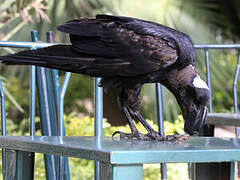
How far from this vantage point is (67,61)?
6.76 feet

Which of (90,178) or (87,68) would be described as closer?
(87,68)

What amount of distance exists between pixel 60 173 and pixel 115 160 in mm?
1135

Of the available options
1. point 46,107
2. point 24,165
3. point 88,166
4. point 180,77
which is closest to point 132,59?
point 180,77

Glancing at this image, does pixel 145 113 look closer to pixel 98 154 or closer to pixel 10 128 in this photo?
pixel 10 128

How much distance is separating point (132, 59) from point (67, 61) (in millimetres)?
266

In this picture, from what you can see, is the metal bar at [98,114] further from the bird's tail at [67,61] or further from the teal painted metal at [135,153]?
the teal painted metal at [135,153]

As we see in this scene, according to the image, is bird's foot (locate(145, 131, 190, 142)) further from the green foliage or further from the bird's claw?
the green foliage

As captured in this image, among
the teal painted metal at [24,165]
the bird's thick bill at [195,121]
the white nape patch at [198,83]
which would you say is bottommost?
the teal painted metal at [24,165]

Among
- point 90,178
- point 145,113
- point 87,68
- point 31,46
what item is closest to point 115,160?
point 87,68

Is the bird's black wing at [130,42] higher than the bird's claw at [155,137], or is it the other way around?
the bird's black wing at [130,42]

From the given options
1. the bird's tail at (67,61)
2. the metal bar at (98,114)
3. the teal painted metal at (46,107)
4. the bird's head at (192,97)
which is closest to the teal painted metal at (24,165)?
the bird's tail at (67,61)

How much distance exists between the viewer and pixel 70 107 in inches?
274

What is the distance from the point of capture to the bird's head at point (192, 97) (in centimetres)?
206

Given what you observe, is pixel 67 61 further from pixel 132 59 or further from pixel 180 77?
pixel 180 77
